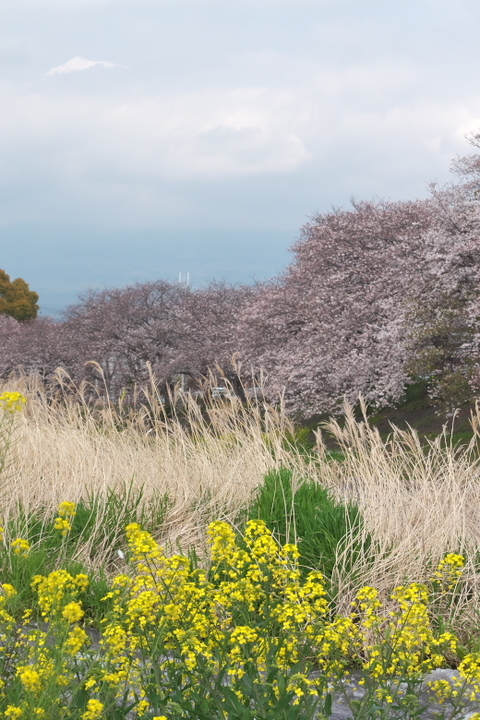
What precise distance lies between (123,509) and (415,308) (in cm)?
1070

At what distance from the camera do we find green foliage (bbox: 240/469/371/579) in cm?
462

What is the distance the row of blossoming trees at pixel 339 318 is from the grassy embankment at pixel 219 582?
5.02 m

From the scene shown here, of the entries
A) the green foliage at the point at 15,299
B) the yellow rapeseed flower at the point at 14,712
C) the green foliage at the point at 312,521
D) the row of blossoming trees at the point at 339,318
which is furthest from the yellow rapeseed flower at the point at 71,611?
the green foliage at the point at 15,299

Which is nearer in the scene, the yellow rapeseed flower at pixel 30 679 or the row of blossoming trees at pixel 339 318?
the yellow rapeseed flower at pixel 30 679

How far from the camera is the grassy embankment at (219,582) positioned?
7.54ft

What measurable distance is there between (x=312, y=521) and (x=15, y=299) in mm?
33778

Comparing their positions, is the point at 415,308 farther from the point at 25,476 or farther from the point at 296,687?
the point at 296,687

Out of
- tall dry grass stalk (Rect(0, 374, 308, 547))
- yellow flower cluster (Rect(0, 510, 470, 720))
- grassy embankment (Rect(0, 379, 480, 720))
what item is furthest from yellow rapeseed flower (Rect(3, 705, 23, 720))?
tall dry grass stalk (Rect(0, 374, 308, 547))

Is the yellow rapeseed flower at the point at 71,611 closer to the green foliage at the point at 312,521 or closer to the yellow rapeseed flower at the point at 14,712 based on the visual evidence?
Result: the yellow rapeseed flower at the point at 14,712

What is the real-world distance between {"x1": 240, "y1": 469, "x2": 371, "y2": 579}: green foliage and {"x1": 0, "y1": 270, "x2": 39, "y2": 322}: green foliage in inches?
1276

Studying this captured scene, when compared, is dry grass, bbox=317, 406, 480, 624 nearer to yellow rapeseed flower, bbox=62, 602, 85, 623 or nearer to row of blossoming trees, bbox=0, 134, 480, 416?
yellow rapeseed flower, bbox=62, 602, 85, 623

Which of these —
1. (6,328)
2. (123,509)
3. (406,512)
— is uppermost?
(6,328)

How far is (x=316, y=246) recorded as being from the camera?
18.1 m

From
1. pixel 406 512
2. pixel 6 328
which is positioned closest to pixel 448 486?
pixel 406 512
